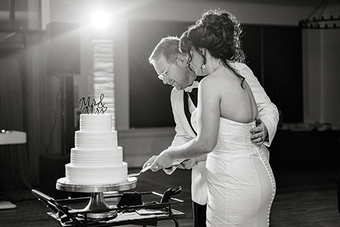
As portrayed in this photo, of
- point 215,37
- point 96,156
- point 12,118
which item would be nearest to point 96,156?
point 96,156

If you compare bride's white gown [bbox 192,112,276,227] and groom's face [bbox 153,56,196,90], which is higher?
groom's face [bbox 153,56,196,90]

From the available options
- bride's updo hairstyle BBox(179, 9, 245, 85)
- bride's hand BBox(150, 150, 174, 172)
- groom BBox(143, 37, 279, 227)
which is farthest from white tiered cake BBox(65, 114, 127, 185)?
bride's updo hairstyle BBox(179, 9, 245, 85)

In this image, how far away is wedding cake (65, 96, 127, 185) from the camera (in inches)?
85.5

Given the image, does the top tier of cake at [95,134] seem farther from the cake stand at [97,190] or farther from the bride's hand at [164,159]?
the bride's hand at [164,159]

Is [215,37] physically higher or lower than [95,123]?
higher

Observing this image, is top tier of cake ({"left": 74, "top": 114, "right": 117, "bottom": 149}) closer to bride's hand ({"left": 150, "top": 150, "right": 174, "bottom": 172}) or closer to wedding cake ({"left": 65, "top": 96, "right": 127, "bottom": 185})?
wedding cake ({"left": 65, "top": 96, "right": 127, "bottom": 185})

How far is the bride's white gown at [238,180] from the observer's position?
1.99 m

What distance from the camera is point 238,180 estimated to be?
1995 millimetres

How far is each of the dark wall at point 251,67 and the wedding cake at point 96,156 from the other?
24.3 ft

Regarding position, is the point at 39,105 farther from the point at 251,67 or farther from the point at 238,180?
the point at 238,180

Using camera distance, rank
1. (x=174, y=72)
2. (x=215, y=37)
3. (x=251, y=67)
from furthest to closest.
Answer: (x=251, y=67) → (x=174, y=72) → (x=215, y=37)

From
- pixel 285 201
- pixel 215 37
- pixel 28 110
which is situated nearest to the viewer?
pixel 215 37

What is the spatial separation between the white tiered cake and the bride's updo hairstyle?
510 mm

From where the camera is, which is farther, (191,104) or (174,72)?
(191,104)
